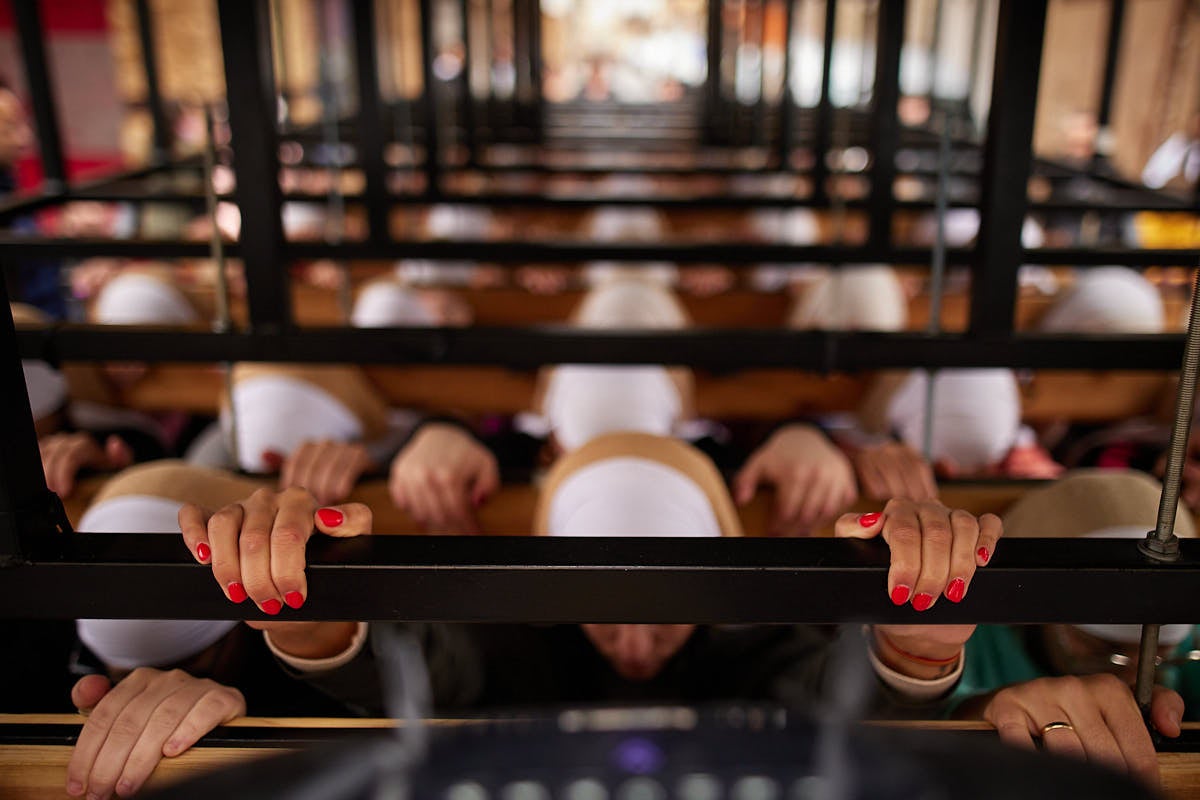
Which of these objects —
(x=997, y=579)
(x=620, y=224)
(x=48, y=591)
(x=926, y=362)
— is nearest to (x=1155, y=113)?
(x=620, y=224)

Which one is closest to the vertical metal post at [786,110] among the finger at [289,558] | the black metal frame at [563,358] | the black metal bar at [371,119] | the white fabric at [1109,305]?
the black metal frame at [563,358]

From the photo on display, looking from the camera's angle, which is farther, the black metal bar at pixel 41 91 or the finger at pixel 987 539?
the black metal bar at pixel 41 91

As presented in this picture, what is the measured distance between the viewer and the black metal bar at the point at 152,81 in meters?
2.16

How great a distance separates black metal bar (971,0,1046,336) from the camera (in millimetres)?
801

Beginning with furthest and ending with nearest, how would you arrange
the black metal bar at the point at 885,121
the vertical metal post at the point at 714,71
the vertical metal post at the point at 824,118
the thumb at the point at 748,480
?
the vertical metal post at the point at 714,71
the vertical metal post at the point at 824,118
the black metal bar at the point at 885,121
the thumb at the point at 748,480

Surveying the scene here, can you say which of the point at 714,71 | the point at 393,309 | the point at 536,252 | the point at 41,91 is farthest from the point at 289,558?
the point at 714,71

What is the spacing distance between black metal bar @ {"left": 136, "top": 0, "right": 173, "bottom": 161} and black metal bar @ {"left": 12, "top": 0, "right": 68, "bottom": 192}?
2.29 ft

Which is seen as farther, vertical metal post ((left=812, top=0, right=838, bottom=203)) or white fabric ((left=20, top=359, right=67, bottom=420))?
vertical metal post ((left=812, top=0, right=838, bottom=203))

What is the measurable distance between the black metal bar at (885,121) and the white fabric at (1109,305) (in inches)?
16.6

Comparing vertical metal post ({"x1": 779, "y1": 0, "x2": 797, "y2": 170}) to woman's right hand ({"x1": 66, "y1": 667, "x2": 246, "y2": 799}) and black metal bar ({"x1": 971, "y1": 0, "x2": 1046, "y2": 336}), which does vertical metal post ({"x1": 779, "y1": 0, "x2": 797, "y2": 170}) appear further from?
woman's right hand ({"x1": 66, "y1": 667, "x2": 246, "y2": 799})

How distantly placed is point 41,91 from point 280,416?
72 cm

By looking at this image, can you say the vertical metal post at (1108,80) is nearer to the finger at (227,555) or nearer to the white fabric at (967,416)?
the white fabric at (967,416)

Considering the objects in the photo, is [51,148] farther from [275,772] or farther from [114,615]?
[275,772]

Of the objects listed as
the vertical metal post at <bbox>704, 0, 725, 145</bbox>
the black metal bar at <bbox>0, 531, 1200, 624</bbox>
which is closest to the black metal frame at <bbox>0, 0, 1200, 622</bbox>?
the black metal bar at <bbox>0, 531, 1200, 624</bbox>
